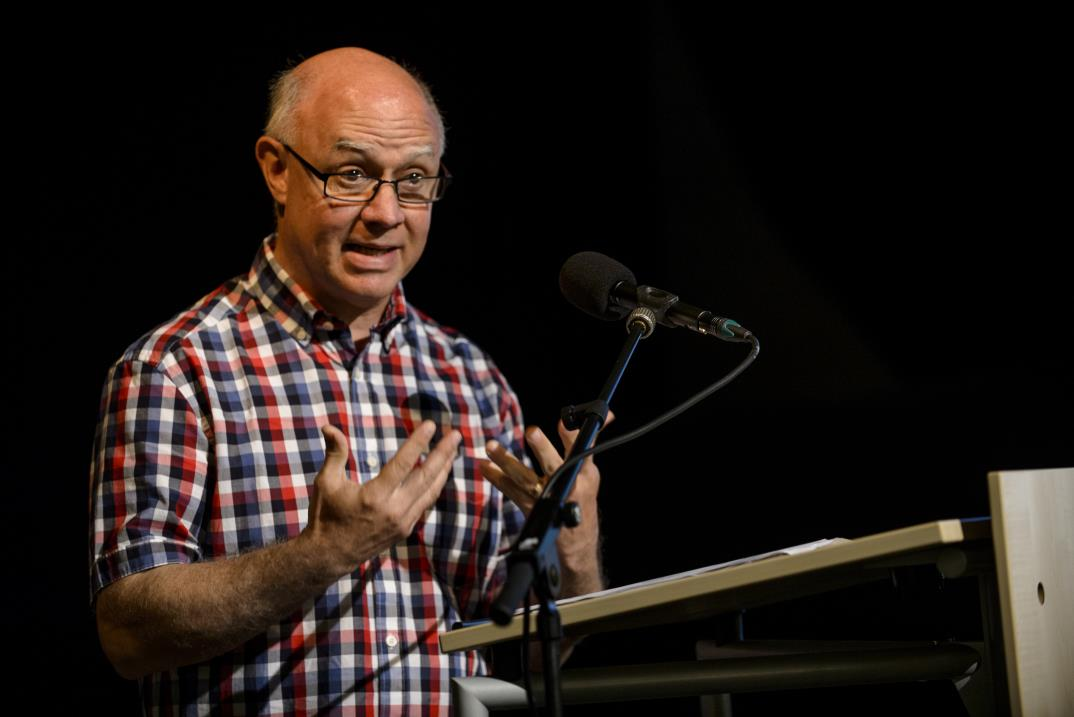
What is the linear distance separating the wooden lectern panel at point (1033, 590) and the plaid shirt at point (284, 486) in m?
1.23

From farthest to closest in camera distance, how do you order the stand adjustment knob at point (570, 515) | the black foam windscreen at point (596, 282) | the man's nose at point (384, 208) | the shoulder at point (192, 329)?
1. the man's nose at point (384, 208)
2. the shoulder at point (192, 329)
3. the black foam windscreen at point (596, 282)
4. the stand adjustment knob at point (570, 515)

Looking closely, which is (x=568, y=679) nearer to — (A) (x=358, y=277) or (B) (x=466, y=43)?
(A) (x=358, y=277)

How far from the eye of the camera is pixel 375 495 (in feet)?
5.35

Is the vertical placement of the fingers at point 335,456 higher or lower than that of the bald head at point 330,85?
lower

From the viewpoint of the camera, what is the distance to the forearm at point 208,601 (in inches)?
69.2

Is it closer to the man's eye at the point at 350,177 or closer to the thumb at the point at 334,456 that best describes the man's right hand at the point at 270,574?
the thumb at the point at 334,456

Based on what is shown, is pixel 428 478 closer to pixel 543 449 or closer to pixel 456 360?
pixel 543 449

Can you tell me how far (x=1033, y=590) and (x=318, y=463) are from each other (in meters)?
1.35

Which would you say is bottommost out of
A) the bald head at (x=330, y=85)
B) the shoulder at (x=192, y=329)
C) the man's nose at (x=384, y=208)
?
the shoulder at (x=192, y=329)

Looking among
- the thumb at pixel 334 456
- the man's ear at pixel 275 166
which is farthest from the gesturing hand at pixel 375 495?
the man's ear at pixel 275 166

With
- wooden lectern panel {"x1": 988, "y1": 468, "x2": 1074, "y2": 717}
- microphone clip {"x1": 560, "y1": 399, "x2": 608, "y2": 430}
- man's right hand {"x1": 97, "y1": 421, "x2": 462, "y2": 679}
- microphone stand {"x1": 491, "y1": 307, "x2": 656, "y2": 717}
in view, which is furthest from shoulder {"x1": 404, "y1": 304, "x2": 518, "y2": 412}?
wooden lectern panel {"x1": 988, "y1": 468, "x2": 1074, "y2": 717}

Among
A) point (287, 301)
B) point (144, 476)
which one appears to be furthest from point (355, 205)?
point (144, 476)

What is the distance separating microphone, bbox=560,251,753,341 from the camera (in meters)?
1.39

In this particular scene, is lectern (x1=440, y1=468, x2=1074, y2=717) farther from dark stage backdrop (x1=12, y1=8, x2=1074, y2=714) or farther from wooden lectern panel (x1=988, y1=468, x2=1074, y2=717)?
dark stage backdrop (x1=12, y1=8, x2=1074, y2=714)
